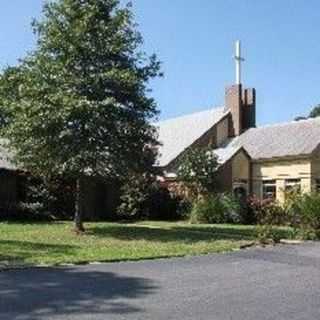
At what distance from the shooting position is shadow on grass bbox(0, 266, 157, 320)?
10281 millimetres

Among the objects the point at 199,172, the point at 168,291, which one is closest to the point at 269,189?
the point at 199,172

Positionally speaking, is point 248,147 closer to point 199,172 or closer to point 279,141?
point 279,141

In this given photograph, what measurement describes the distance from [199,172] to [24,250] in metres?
22.2

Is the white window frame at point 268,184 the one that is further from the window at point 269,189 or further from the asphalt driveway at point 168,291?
the asphalt driveway at point 168,291

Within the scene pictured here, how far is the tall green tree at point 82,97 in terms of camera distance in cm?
2394

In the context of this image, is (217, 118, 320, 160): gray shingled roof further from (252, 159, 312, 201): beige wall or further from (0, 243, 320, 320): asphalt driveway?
(0, 243, 320, 320): asphalt driveway

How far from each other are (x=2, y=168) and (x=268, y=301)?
2525 centimetres

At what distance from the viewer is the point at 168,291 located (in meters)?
12.1

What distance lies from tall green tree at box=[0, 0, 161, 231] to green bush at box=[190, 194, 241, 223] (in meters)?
10.5

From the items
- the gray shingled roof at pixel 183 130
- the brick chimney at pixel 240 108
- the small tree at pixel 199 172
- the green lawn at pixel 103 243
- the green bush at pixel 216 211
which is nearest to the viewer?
the green lawn at pixel 103 243

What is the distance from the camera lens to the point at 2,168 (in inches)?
1371

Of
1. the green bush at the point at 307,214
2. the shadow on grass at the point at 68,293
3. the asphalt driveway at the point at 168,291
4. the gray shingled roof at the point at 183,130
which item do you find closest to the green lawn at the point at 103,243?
the green bush at the point at 307,214

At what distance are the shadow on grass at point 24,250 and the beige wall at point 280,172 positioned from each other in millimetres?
22084

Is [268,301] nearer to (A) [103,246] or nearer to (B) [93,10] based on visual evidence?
(A) [103,246]
